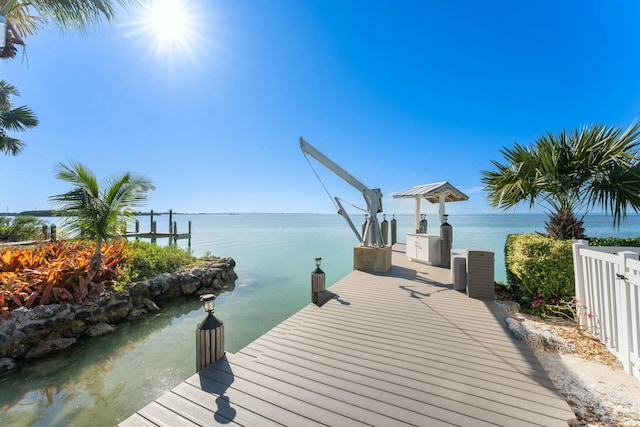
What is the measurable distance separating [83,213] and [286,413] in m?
6.27

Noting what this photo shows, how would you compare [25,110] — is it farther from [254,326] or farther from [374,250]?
[374,250]

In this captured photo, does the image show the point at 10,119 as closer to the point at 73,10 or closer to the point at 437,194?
the point at 73,10

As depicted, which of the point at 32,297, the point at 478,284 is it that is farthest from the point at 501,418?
the point at 32,297

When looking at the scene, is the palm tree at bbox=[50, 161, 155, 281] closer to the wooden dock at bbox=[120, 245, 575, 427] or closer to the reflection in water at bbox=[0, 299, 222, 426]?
the reflection in water at bbox=[0, 299, 222, 426]

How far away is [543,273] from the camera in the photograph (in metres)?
4.64

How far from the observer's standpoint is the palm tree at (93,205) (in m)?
5.38

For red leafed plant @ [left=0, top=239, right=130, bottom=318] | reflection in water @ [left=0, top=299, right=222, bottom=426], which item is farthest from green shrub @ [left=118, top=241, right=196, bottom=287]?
reflection in water @ [left=0, top=299, right=222, bottom=426]

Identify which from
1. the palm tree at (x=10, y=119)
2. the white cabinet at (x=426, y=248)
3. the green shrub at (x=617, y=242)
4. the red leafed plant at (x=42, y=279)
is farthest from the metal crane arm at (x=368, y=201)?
the palm tree at (x=10, y=119)

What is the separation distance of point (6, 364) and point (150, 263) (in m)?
3.75

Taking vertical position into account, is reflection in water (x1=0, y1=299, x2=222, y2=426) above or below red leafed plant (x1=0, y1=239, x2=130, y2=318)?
below

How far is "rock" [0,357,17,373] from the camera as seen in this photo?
12.7ft

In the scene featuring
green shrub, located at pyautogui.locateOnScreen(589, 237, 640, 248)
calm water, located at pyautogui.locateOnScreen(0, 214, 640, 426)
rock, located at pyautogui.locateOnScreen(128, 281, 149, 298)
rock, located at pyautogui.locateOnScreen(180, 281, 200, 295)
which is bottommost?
calm water, located at pyautogui.locateOnScreen(0, 214, 640, 426)

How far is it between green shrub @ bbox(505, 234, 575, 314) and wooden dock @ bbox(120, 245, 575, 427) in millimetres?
1291

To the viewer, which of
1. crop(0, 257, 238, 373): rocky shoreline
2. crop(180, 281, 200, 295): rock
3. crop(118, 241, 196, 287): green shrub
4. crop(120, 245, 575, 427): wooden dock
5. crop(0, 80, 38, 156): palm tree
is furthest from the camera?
crop(0, 80, 38, 156): palm tree
